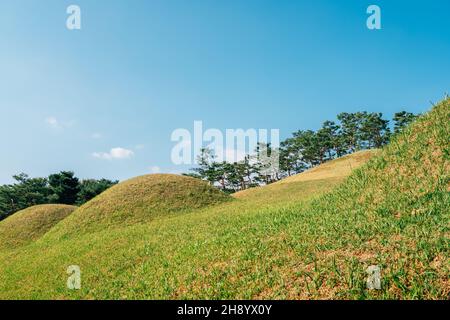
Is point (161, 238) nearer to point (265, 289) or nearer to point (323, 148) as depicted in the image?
point (265, 289)

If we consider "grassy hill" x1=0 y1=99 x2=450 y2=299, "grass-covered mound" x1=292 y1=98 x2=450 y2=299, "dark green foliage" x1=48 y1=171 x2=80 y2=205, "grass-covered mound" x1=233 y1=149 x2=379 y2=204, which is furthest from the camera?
"dark green foliage" x1=48 y1=171 x2=80 y2=205

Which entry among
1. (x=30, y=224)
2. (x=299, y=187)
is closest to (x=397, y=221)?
(x=299, y=187)

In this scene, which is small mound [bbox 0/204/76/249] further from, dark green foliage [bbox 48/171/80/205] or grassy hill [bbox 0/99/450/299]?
dark green foliage [bbox 48/171/80/205]

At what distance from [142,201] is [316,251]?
79.0 ft

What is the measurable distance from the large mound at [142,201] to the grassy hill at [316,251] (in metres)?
7.06

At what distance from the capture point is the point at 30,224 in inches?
1361

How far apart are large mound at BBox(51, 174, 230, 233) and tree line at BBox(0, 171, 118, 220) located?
42.1 metres

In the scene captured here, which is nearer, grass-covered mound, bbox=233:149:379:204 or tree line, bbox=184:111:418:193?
grass-covered mound, bbox=233:149:379:204

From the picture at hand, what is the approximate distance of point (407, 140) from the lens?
14.8 metres

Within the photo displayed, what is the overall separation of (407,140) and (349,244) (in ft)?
29.3

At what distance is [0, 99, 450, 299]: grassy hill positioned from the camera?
6.66 m

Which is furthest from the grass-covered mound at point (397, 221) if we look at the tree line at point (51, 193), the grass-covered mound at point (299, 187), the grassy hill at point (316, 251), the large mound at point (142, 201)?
the tree line at point (51, 193)

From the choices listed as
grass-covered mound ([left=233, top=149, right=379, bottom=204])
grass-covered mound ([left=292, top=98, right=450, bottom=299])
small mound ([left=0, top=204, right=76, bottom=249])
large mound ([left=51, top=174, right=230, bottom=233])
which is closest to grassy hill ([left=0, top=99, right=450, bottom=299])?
grass-covered mound ([left=292, top=98, right=450, bottom=299])
